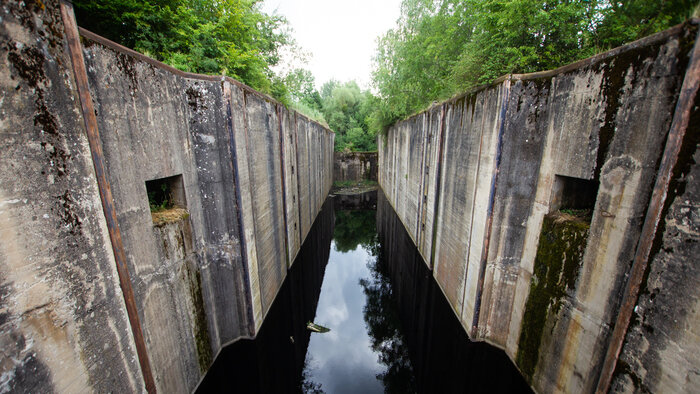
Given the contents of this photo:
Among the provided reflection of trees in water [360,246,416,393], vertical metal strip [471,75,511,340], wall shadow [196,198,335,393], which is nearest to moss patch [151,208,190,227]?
wall shadow [196,198,335,393]

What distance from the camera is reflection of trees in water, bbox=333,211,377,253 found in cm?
1357

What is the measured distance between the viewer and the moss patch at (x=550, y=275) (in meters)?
3.92

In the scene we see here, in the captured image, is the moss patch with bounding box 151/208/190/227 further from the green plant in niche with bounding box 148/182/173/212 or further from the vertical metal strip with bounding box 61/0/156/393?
the vertical metal strip with bounding box 61/0/156/393

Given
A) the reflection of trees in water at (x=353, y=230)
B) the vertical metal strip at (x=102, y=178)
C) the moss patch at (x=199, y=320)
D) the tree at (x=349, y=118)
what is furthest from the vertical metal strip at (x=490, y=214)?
the tree at (x=349, y=118)

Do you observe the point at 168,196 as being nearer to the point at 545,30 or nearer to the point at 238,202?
the point at 238,202

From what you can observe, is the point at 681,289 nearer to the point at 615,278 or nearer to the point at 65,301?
the point at 615,278

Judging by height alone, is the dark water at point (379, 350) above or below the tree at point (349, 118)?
below

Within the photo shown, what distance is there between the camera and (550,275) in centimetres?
432

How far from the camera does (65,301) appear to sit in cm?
248

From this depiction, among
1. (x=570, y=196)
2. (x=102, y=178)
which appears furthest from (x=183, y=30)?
(x=570, y=196)

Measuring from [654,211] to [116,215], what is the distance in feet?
19.8

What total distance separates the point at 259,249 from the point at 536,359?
5.88 m

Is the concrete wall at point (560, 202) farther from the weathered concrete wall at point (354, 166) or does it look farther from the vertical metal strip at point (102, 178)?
the weathered concrete wall at point (354, 166)

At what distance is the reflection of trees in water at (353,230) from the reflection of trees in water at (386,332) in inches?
104
